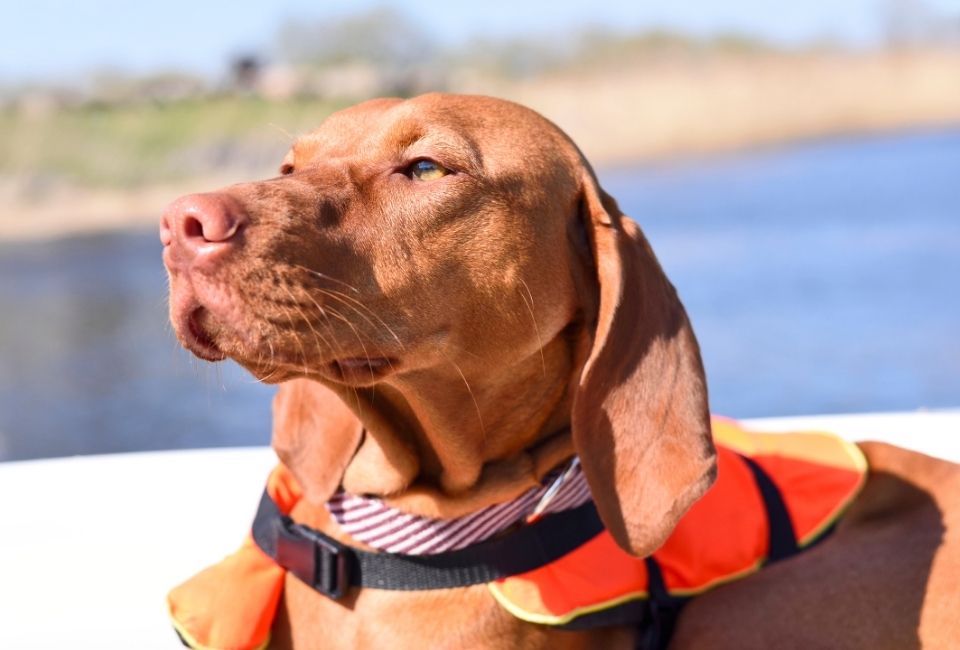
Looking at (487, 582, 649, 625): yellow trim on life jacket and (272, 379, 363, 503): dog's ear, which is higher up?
(272, 379, 363, 503): dog's ear

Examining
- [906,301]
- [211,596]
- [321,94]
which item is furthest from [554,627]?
[321,94]

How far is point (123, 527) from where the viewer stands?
3.24 m

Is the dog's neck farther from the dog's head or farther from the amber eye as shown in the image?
the amber eye

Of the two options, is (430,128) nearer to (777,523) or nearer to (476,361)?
(476,361)

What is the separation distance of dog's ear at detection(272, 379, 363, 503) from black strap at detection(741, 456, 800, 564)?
0.87m

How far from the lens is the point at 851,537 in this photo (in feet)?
9.11

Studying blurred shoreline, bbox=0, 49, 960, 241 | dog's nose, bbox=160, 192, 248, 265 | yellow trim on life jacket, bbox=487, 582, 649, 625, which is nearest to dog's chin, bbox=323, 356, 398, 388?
dog's nose, bbox=160, 192, 248, 265

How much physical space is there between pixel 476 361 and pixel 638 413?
0.31 metres

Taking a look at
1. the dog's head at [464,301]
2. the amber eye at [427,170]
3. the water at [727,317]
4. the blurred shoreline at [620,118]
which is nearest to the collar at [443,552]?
the dog's head at [464,301]

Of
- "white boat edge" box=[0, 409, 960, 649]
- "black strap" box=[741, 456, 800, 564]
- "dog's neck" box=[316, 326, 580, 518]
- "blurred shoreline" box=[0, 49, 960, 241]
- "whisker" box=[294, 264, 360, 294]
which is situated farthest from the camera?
"blurred shoreline" box=[0, 49, 960, 241]

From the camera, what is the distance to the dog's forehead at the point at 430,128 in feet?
7.60

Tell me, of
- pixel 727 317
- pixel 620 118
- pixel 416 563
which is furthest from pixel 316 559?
Answer: pixel 620 118

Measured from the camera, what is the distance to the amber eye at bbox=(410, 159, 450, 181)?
2299 millimetres

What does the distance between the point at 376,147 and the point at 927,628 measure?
1402mm
